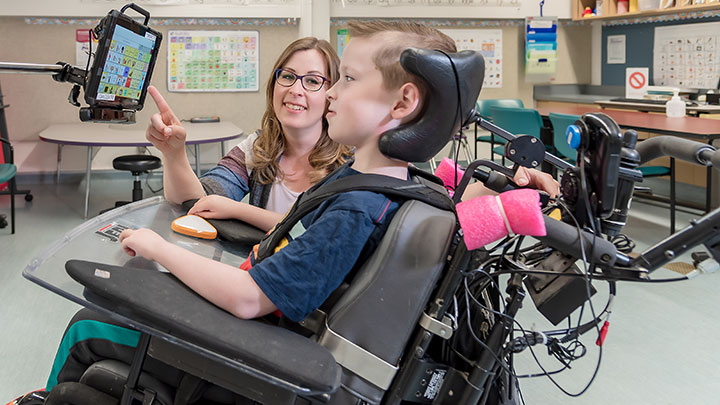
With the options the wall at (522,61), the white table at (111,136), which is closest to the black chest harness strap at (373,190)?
the white table at (111,136)

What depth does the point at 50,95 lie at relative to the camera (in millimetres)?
5559

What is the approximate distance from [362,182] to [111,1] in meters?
5.12

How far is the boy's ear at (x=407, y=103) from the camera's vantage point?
107 cm

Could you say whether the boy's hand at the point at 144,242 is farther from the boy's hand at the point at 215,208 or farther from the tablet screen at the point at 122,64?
the boy's hand at the point at 215,208

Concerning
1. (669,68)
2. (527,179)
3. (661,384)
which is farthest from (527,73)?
(527,179)

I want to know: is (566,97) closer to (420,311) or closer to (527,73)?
(527,73)

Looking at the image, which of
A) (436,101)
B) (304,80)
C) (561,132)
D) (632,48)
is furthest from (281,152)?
(632,48)

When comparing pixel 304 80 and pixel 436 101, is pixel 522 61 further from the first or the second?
pixel 436 101

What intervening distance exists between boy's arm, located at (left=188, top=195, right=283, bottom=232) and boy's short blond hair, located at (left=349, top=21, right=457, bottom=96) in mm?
576

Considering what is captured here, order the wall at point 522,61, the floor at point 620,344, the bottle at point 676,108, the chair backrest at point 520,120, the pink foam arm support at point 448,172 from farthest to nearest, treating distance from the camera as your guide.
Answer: the wall at point 522,61 → the bottle at point 676,108 → the chair backrest at point 520,120 → the floor at point 620,344 → the pink foam arm support at point 448,172

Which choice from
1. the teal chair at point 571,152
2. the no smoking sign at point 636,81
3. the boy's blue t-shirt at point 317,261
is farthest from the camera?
the no smoking sign at point 636,81

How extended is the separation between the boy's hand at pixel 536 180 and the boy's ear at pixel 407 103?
286mm

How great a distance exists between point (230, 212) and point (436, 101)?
71cm

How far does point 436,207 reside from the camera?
104 cm
